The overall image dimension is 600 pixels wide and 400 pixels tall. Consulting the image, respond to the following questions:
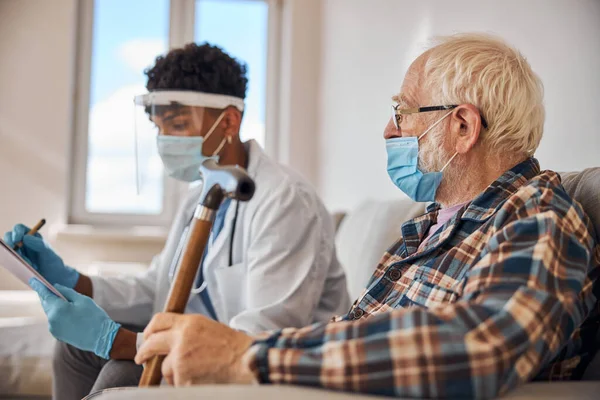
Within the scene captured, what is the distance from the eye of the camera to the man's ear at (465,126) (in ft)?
3.75

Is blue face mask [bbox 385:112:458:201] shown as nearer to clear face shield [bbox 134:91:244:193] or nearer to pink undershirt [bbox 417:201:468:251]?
pink undershirt [bbox 417:201:468:251]

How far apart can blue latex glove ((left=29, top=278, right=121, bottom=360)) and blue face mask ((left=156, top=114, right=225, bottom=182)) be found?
0.54 metres

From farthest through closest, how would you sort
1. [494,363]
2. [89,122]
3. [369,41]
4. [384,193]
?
[89,122] < [369,41] < [384,193] < [494,363]

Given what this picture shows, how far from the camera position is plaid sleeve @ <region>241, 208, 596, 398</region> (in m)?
0.69

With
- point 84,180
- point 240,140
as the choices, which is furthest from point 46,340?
point 84,180

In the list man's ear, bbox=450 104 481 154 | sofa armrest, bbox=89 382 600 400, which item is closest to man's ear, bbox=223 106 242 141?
man's ear, bbox=450 104 481 154

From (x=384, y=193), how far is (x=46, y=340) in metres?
1.44

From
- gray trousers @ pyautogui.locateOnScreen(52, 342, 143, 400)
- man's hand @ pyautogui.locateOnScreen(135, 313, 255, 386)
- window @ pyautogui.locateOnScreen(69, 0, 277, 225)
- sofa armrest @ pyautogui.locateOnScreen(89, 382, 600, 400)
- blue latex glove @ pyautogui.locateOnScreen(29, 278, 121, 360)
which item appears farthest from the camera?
window @ pyautogui.locateOnScreen(69, 0, 277, 225)

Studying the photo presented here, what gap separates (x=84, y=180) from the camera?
3.86m

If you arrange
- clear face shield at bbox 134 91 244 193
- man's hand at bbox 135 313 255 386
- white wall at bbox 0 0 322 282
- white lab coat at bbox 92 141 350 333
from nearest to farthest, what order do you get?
1. man's hand at bbox 135 313 255 386
2. white lab coat at bbox 92 141 350 333
3. clear face shield at bbox 134 91 244 193
4. white wall at bbox 0 0 322 282

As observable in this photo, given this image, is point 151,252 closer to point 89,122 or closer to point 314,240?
point 89,122

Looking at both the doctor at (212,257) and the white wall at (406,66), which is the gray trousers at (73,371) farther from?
the white wall at (406,66)

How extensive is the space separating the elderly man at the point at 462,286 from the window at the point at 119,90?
278cm

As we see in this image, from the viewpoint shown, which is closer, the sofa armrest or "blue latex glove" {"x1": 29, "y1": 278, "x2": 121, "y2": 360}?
the sofa armrest
